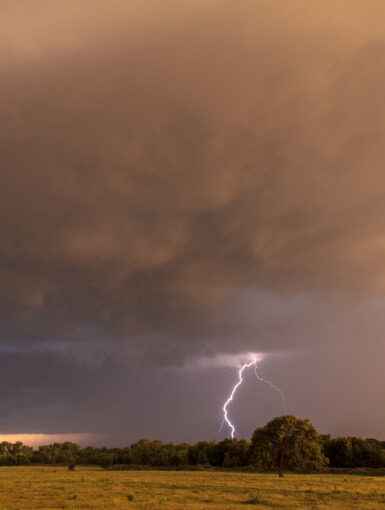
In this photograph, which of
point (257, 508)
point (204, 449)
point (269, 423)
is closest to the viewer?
point (257, 508)

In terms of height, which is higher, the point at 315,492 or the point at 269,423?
the point at 269,423

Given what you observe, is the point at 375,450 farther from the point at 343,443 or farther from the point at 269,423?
the point at 269,423

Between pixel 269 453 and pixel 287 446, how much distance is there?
2796mm

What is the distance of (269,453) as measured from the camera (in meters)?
58.8

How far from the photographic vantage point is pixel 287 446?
58469 millimetres

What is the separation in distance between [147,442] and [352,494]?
123m

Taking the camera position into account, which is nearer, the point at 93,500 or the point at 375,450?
the point at 93,500

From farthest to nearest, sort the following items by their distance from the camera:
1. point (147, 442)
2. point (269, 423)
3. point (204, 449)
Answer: point (147, 442) < point (204, 449) < point (269, 423)

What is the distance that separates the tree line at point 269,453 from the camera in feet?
192

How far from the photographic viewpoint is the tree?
2283 inches

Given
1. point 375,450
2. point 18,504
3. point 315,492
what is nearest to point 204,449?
point 375,450

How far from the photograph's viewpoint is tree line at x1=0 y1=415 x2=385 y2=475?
58.6 m

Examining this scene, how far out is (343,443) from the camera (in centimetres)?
9888

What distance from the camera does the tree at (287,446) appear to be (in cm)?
5800
